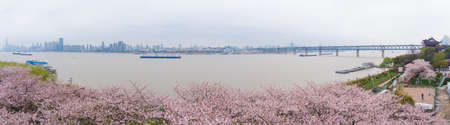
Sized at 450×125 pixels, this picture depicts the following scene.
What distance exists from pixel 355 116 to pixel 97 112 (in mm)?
6489

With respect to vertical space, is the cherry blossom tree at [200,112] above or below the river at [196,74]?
above

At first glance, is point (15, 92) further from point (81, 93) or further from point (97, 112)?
point (97, 112)

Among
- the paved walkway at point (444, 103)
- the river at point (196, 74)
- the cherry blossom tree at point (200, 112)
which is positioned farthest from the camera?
the river at point (196, 74)

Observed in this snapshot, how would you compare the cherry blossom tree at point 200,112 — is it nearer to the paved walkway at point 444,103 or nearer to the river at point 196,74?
the paved walkway at point 444,103

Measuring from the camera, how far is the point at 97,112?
251 inches

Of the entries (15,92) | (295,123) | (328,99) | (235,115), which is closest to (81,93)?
(15,92)

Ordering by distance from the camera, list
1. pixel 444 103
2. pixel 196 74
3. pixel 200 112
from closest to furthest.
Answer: pixel 200 112 < pixel 444 103 < pixel 196 74

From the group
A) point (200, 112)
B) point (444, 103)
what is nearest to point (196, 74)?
point (444, 103)

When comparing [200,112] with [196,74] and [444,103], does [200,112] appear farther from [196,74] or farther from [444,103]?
[196,74]

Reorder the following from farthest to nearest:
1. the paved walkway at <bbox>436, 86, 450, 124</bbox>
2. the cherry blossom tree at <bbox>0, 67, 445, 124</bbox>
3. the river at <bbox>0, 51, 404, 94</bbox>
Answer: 1. the river at <bbox>0, 51, 404, 94</bbox>
2. the paved walkway at <bbox>436, 86, 450, 124</bbox>
3. the cherry blossom tree at <bbox>0, 67, 445, 124</bbox>

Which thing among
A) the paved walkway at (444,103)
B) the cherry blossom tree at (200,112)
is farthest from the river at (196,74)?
the cherry blossom tree at (200,112)

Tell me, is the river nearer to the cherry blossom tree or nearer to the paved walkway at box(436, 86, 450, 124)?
the paved walkway at box(436, 86, 450, 124)

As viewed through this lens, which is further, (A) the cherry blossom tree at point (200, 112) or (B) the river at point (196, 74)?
(B) the river at point (196, 74)

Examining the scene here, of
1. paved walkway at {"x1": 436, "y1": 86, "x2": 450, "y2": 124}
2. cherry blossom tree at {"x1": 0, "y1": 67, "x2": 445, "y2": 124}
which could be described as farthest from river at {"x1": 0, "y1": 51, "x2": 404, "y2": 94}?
cherry blossom tree at {"x1": 0, "y1": 67, "x2": 445, "y2": 124}
